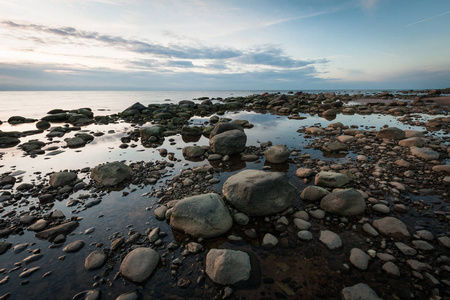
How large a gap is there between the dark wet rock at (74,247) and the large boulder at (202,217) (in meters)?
1.88

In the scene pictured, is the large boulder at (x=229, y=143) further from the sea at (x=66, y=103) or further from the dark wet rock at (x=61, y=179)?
the sea at (x=66, y=103)

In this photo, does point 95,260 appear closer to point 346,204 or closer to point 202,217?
point 202,217

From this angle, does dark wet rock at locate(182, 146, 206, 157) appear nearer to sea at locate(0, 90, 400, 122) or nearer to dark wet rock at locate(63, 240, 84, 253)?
dark wet rock at locate(63, 240, 84, 253)

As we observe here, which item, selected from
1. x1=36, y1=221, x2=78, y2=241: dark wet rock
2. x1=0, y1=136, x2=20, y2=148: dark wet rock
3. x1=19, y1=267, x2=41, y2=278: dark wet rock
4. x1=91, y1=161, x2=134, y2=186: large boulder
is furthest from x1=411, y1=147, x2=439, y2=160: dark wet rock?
x1=0, y1=136, x2=20, y2=148: dark wet rock

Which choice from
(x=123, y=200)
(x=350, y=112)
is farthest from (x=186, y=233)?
(x=350, y=112)

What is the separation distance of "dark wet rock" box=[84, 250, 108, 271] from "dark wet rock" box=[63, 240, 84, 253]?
1.57 feet

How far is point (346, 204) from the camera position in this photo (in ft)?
14.5

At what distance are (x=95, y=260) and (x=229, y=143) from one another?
637cm

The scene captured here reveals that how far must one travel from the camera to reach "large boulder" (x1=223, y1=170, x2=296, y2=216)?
4.55m

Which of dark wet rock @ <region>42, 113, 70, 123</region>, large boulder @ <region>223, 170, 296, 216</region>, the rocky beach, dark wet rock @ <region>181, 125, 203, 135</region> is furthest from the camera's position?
dark wet rock @ <region>42, 113, 70, 123</region>

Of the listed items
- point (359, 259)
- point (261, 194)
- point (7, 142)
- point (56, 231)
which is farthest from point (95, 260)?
point (7, 142)

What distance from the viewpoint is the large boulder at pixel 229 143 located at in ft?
28.7

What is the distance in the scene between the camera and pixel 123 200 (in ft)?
18.0

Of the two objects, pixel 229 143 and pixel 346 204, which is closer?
pixel 346 204
